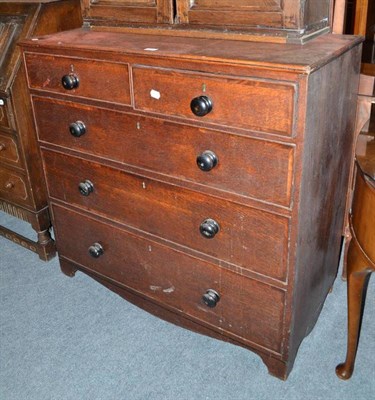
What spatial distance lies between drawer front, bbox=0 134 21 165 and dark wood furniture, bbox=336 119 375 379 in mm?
1609

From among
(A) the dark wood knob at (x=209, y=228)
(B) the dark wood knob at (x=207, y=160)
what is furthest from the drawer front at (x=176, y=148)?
(A) the dark wood knob at (x=209, y=228)

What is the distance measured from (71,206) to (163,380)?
833mm

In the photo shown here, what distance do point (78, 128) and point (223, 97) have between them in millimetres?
676

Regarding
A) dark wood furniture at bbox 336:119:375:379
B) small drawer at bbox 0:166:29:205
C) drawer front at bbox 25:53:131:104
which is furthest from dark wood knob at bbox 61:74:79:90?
dark wood furniture at bbox 336:119:375:379

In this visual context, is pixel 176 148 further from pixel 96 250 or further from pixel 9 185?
pixel 9 185

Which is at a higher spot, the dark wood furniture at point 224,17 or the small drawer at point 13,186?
the dark wood furniture at point 224,17

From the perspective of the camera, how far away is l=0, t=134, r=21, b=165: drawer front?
230cm

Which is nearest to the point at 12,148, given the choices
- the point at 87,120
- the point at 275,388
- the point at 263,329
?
the point at 87,120

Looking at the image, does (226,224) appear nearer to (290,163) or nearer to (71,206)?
(290,163)

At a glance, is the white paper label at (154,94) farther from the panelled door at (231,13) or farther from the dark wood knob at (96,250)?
the dark wood knob at (96,250)

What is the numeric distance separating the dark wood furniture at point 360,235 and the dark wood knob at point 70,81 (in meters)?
→ 1.01

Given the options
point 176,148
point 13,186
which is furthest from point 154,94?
point 13,186

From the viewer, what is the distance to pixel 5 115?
222cm

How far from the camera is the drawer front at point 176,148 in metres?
1.40
